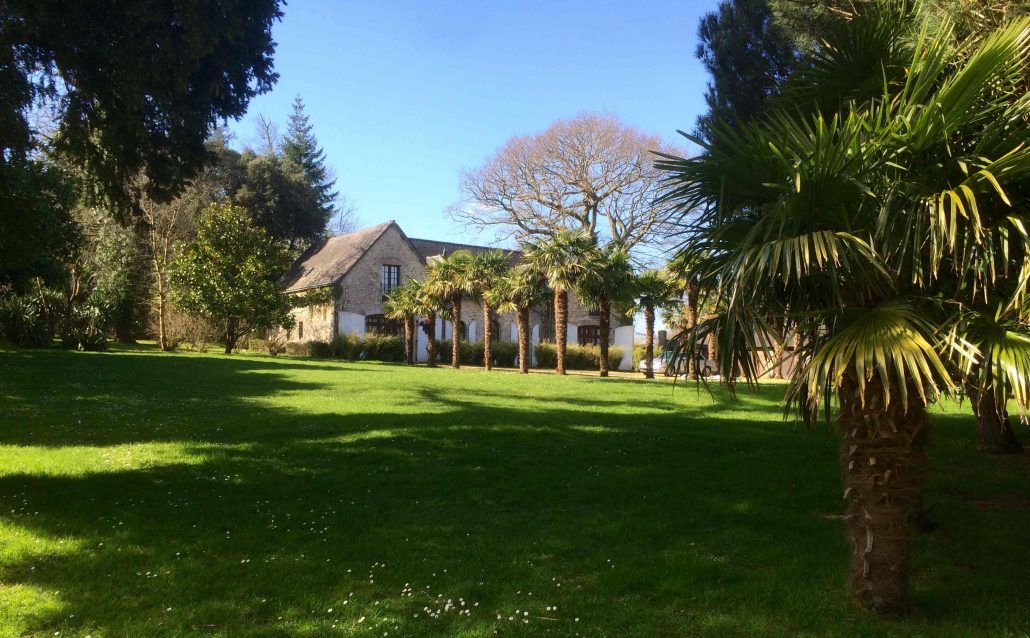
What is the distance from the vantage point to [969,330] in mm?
3889

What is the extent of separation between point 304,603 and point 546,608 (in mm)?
1511

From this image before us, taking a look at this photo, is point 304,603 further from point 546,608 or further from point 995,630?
point 995,630

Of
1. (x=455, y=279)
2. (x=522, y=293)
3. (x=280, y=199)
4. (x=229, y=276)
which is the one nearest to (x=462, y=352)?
(x=455, y=279)

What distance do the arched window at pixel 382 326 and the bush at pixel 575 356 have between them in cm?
777

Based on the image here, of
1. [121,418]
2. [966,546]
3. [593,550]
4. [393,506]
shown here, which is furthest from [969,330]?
[121,418]

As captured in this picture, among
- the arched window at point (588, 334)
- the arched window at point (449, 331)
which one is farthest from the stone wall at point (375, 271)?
the arched window at point (588, 334)

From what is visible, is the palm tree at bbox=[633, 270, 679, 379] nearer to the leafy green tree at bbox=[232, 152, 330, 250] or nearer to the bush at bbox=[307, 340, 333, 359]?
the bush at bbox=[307, 340, 333, 359]

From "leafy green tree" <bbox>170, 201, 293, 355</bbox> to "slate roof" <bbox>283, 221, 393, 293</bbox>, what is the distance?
143 inches

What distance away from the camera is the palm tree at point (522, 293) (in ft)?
93.6

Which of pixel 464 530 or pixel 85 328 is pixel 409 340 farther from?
pixel 464 530

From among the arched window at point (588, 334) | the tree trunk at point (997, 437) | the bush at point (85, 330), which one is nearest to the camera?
the tree trunk at point (997, 437)

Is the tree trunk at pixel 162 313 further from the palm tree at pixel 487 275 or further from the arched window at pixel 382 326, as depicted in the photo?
the palm tree at pixel 487 275

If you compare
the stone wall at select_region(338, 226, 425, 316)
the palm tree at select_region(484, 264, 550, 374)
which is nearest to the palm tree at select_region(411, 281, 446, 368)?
the palm tree at select_region(484, 264, 550, 374)

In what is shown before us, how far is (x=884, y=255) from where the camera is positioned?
4031 millimetres
